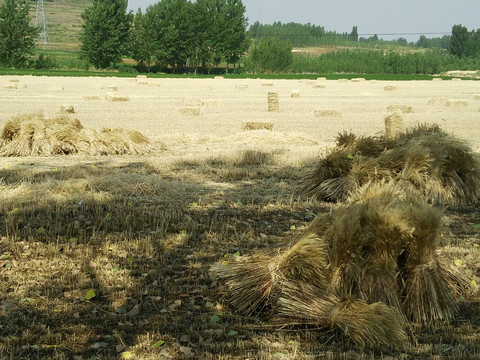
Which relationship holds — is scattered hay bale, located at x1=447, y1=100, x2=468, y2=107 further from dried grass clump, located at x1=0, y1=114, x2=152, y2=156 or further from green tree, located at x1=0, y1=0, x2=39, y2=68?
green tree, located at x1=0, y1=0, x2=39, y2=68

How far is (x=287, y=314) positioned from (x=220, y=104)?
73.2 ft

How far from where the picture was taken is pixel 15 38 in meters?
71.8

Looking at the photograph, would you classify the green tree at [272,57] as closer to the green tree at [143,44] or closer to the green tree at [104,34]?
the green tree at [143,44]

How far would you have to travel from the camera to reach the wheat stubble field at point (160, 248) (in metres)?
4.95

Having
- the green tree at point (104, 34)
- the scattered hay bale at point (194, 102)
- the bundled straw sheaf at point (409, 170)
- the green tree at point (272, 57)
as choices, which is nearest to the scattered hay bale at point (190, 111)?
the scattered hay bale at point (194, 102)

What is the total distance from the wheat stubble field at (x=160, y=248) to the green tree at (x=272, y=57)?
74507 mm

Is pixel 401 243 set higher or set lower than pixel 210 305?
higher

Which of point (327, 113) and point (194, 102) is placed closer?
point (327, 113)

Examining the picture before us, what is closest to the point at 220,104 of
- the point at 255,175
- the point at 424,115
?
the point at 424,115

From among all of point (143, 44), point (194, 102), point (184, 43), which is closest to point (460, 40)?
point (184, 43)

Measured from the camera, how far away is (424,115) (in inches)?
940

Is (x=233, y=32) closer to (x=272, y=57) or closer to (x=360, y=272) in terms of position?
(x=272, y=57)

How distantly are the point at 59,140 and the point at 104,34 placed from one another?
7172 cm

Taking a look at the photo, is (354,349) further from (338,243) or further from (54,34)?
(54,34)
